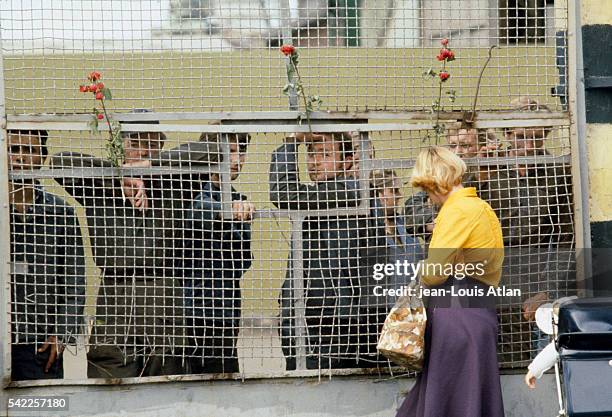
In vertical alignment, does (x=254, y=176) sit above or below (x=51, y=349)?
above

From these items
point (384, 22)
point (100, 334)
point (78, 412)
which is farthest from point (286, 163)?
point (78, 412)

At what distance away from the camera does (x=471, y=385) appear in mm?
5719

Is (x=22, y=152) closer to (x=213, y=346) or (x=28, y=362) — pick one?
(x=28, y=362)

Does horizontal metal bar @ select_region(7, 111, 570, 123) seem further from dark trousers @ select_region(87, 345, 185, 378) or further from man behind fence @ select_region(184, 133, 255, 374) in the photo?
dark trousers @ select_region(87, 345, 185, 378)

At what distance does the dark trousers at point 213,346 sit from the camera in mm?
6508

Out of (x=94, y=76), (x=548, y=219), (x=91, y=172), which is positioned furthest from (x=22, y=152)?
(x=548, y=219)

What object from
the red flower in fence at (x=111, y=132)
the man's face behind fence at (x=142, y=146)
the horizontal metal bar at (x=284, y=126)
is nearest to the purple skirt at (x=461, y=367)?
the horizontal metal bar at (x=284, y=126)

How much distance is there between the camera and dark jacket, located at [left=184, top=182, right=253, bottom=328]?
255 inches

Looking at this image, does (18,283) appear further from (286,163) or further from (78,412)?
(286,163)

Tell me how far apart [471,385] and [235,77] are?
2321mm

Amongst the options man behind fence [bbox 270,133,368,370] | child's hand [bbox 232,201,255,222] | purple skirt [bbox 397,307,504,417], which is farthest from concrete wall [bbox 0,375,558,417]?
child's hand [bbox 232,201,255,222]

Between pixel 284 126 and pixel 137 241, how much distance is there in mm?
1123

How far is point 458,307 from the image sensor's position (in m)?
5.79

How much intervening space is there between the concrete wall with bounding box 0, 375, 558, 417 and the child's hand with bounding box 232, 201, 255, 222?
100 centimetres
